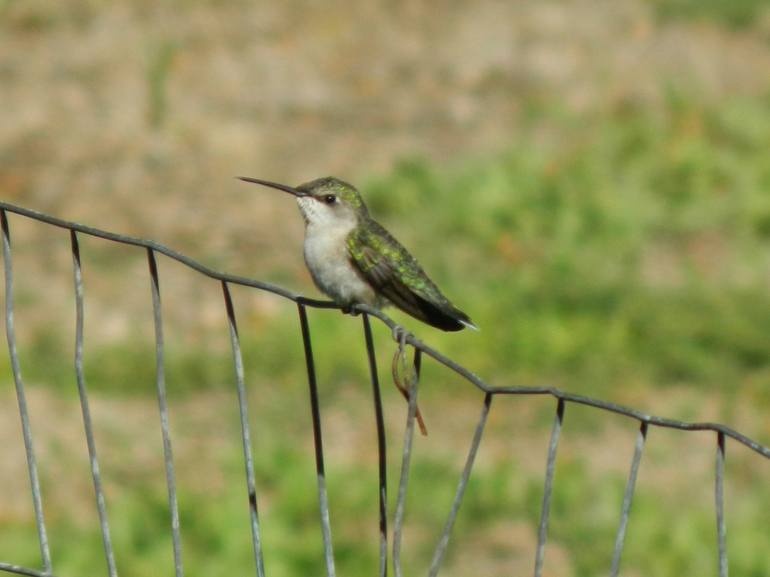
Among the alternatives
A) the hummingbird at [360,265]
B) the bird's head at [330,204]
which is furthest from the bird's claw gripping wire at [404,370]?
the bird's head at [330,204]

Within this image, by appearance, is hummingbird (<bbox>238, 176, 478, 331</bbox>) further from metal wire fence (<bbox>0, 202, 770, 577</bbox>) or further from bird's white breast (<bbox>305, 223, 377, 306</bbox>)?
metal wire fence (<bbox>0, 202, 770, 577</bbox>)

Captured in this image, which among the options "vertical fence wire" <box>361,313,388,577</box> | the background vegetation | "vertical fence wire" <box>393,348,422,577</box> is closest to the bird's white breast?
"vertical fence wire" <box>361,313,388,577</box>

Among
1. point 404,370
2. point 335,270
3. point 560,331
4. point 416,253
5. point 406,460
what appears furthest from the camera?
point 416,253

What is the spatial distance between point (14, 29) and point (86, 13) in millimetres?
608

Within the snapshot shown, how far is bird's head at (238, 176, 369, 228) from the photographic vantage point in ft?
17.0

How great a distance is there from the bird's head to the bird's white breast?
72 mm

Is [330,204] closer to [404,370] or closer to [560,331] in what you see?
[404,370]

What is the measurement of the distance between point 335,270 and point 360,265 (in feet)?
0.29

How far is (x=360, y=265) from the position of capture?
506cm

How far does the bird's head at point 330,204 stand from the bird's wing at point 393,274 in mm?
85

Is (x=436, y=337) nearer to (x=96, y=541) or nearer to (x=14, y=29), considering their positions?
(x=96, y=541)

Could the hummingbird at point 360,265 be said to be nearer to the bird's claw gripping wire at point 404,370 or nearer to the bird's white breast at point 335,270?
the bird's white breast at point 335,270

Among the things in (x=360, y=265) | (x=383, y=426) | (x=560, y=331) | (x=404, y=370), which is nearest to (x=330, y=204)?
(x=360, y=265)

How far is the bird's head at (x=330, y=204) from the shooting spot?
5.18m
